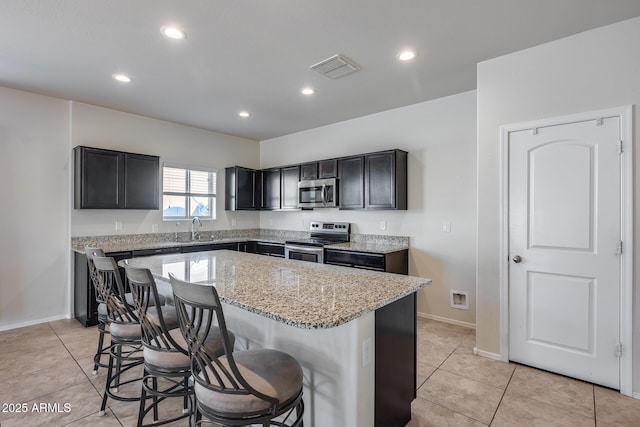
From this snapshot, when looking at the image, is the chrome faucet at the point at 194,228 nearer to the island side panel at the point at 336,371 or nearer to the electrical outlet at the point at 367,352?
the island side panel at the point at 336,371

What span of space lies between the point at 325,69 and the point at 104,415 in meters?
3.29

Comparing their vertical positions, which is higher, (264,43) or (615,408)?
(264,43)

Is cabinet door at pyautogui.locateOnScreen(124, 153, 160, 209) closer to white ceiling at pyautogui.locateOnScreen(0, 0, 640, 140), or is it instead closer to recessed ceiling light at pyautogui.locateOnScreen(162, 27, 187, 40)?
white ceiling at pyautogui.locateOnScreen(0, 0, 640, 140)

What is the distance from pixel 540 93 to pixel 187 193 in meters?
4.85

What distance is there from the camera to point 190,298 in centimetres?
128

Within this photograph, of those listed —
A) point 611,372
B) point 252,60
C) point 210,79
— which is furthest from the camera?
point 210,79

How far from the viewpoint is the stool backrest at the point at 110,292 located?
200cm

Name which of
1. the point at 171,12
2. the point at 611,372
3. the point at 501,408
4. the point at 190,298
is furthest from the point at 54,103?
the point at 611,372

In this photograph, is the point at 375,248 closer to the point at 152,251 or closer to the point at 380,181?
the point at 380,181

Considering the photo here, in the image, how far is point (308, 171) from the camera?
16.6ft

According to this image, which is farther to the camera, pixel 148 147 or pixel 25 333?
pixel 148 147

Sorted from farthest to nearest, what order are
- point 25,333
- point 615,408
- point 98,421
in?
point 25,333 → point 615,408 → point 98,421

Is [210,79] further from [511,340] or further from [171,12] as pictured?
[511,340]

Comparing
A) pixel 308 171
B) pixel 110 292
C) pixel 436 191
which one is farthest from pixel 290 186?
pixel 110 292
